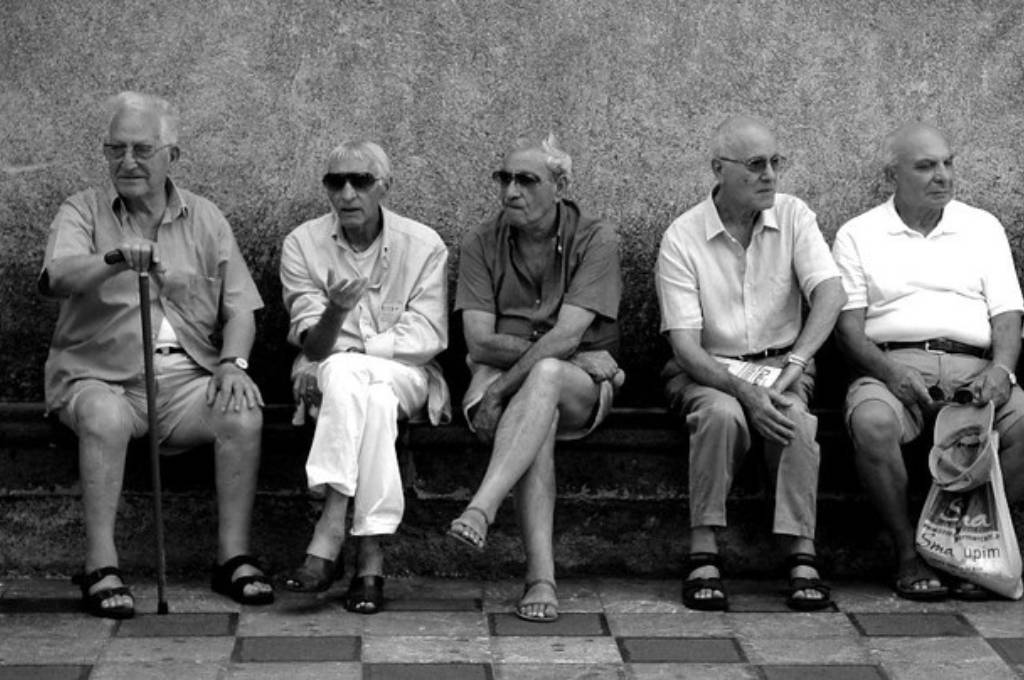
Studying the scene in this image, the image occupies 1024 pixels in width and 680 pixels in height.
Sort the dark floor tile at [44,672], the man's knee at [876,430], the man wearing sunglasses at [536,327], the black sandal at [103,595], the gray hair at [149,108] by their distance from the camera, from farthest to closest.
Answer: the gray hair at [149,108] → the man's knee at [876,430] → the man wearing sunglasses at [536,327] → the black sandal at [103,595] → the dark floor tile at [44,672]

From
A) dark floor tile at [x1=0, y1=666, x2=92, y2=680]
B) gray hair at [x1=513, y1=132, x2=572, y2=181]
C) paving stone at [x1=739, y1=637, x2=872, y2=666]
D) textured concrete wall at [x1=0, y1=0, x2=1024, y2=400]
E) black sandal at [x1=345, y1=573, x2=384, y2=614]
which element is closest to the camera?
dark floor tile at [x1=0, y1=666, x2=92, y2=680]

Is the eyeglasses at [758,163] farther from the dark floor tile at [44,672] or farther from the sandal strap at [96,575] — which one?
the dark floor tile at [44,672]

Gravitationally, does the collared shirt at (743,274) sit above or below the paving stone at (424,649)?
above

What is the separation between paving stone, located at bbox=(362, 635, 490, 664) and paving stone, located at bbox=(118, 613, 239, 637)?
1.47 feet

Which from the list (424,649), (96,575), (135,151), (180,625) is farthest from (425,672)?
(135,151)

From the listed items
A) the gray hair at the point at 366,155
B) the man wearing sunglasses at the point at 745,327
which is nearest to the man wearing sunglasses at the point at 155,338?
the gray hair at the point at 366,155

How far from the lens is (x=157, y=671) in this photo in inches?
212

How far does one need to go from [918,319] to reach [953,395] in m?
0.32

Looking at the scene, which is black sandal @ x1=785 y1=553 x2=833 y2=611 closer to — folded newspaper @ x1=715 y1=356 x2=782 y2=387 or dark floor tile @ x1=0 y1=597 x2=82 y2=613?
folded newspaper @ x1=715 y1=356 x2=782 y2=387

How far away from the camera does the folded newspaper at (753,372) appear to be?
632 centimetres

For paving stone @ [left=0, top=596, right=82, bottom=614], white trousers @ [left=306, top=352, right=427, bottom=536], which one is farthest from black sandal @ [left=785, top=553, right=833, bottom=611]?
paving stone @ [left=0, top=596, right=82, bottom=614]

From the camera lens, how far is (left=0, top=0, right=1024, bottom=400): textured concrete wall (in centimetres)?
695

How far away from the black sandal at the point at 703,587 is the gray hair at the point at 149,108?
2.13 metres

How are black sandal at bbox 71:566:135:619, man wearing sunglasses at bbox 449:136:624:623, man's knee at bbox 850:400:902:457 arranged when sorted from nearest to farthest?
1. black sandal at bbox 71:566:135:619
2. man wearing sunglasses at bbox 449:136:624:623
3. man's knee at bbox 850:400:902:457
